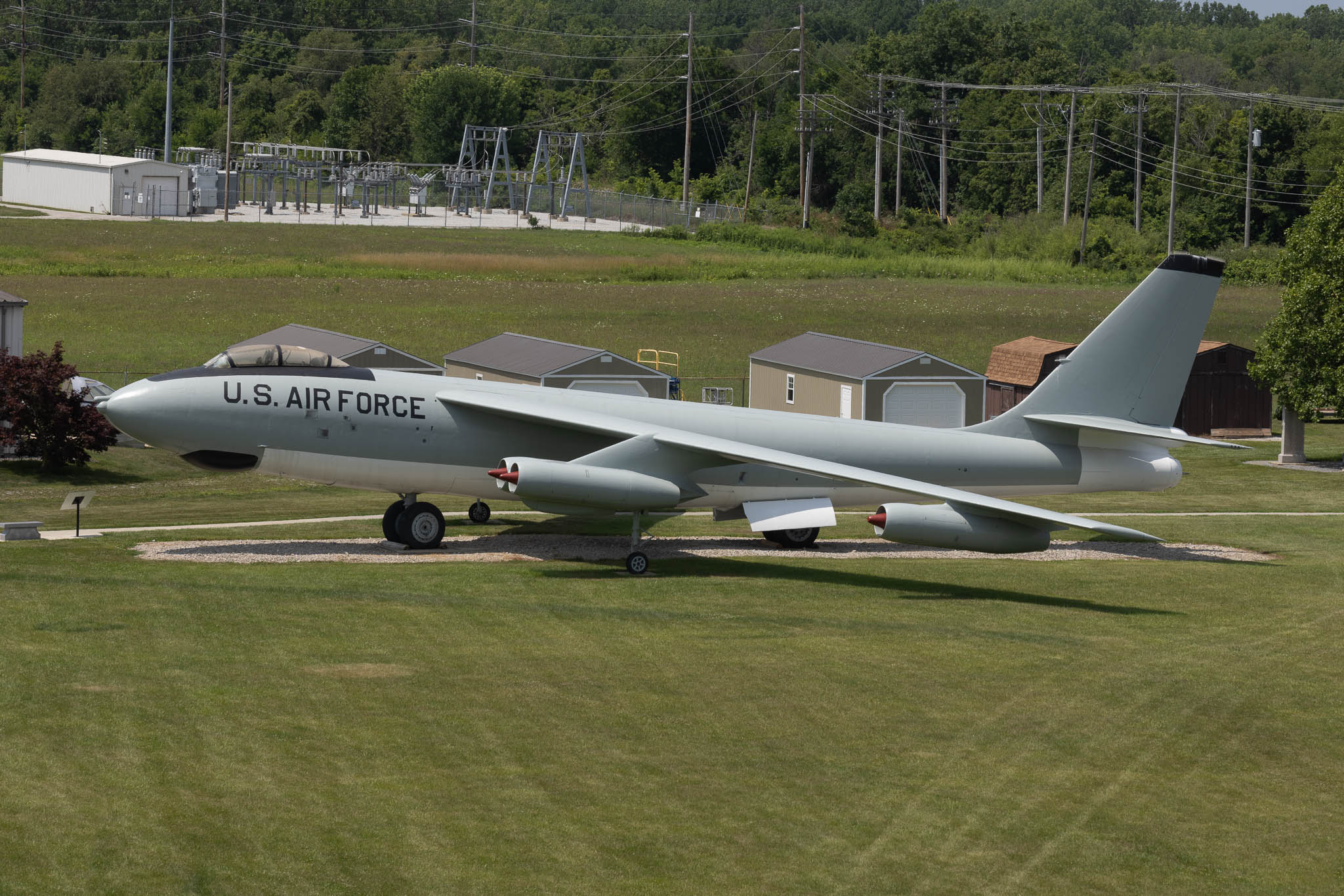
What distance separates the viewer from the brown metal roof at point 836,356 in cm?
4691

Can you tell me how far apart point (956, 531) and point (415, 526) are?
1116 centimetres

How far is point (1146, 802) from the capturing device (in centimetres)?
1630

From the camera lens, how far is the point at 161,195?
127188mm

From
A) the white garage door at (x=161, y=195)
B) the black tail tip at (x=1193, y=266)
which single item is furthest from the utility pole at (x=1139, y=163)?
the white garage door at (x=161, y=195)

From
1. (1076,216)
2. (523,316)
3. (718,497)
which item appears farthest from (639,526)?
(1076,216)

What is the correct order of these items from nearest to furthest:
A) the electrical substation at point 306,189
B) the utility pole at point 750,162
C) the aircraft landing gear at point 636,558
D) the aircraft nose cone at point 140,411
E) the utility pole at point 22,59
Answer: the aircraft nose cone at point 140,411 → the aircraft landing gear at point 636,558 → the electrical substation at point 306,189 → the utility pole at point 750,162 → the utility pole at point 22,59

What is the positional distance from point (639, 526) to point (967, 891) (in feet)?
55.6

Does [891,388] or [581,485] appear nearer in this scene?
[581,485]

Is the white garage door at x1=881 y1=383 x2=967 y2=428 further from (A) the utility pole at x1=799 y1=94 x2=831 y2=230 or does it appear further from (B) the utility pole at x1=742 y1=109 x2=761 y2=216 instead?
(B) the utility pole at x1=742 y1=109 x2=761 y2=216

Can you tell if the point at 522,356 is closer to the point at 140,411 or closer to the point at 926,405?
the point at 926,405

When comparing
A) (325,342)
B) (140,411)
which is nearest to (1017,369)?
(325,342)

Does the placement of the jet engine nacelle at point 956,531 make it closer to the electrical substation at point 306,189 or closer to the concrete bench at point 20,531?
the concrete bench at point 20,531

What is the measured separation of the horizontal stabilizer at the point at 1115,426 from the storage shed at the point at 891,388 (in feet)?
45.0

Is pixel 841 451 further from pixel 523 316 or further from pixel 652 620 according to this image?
pixel 523 316
